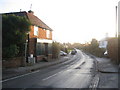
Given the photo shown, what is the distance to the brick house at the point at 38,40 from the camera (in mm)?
35453

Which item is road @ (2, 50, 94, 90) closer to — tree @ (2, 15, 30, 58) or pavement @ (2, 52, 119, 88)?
pavement @ (2, 52, 119, 88)

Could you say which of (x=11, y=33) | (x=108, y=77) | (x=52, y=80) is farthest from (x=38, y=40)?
(x=52, y=80)

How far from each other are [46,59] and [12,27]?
1512 cm

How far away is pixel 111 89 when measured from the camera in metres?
12.8

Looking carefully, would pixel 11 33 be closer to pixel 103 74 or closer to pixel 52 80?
pixel 52 80

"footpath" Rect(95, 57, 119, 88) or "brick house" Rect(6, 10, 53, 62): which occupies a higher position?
"brick house" Rect(6, 10, 53, 62)

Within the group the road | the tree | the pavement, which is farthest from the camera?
the tree

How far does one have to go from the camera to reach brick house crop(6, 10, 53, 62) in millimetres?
35453

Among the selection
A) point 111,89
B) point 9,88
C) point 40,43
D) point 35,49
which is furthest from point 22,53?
point 111,89

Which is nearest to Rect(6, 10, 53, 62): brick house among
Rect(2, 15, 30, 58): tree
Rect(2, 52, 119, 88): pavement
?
Rect(2, 15, 30, 58): tree

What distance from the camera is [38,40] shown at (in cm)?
3769

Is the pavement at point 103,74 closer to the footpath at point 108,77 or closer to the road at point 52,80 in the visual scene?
the footpath at point 108,77

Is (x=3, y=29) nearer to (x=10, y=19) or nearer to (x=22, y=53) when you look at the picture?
(x=10, y=19)

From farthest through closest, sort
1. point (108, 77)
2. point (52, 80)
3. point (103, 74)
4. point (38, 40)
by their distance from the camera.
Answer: point (38, 40)
point (103, 74)
point (108, 77)
point (52, 80)
